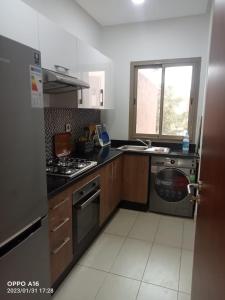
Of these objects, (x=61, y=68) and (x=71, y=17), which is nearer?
(x=61, y=68)

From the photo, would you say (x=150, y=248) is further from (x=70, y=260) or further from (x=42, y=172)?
(x=42, y=172)

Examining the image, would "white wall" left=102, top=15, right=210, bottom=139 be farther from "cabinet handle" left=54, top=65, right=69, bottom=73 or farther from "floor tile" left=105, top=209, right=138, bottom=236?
"cabinet handle" left=54, top=65, right=69, bottom=73

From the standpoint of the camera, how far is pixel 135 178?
2.97 m

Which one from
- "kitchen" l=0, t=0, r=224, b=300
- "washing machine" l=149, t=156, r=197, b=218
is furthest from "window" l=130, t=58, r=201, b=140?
"washing machine" l=149, t=156, r=197, b=218

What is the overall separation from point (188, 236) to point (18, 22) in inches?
101

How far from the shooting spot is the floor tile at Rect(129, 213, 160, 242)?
2.42 metres

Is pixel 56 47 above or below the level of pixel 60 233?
above

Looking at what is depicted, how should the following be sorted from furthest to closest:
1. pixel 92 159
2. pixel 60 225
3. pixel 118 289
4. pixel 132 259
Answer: pixel 92 159
pixel 132 259
pixel 118 289
pixel 60 225

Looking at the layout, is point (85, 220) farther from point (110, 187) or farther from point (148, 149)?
point (148, 149)

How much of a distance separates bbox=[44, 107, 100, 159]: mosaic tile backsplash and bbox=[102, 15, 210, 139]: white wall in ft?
1.40

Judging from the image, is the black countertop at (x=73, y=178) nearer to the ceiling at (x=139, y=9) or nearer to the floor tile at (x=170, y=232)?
the floor tile at (x=170, y=232)

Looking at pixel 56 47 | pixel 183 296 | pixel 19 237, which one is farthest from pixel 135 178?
pixel 19 237

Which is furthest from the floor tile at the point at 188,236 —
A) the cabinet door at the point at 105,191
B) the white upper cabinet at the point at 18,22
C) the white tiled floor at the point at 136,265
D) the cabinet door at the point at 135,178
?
the white upper cabinet at the point at 18,22

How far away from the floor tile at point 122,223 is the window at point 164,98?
3.86ft
